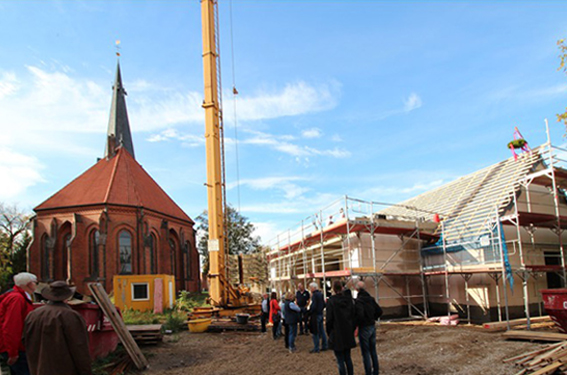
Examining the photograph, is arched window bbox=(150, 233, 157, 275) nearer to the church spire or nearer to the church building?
the church building

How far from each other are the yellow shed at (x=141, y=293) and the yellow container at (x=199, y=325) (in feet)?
21.8

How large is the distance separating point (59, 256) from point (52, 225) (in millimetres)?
2420

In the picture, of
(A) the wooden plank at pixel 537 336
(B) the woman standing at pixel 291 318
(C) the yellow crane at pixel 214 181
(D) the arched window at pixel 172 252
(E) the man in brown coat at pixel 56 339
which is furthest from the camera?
(D) the arched window at pixel 172 252

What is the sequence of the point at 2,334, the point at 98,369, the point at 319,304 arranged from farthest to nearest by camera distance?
the point at 319,304
the point at 98,369
the point at 2,334

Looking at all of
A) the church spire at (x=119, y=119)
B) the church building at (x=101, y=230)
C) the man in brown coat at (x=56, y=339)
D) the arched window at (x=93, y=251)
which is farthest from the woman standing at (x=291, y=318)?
the church spire at (x=119, y=119)

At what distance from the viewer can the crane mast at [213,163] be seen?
1892 cm

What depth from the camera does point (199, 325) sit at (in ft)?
53.6

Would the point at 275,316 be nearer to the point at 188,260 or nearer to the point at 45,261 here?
the point at 45,261

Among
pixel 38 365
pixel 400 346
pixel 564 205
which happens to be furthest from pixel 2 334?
pixel 564 205

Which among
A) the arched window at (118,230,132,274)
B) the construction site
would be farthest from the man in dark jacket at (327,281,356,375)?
the arched window at (118,230,132,274)

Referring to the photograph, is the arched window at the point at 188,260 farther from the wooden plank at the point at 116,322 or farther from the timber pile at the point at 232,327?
the wooden plank at the point at 116,322

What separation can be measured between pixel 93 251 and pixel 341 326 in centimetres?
2919

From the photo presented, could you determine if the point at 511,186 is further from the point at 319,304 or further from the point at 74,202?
the point at 74,202

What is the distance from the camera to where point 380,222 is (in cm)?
1706
